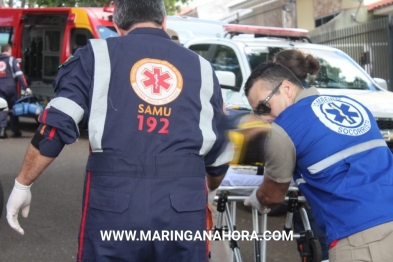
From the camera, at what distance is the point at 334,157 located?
9.80 ft

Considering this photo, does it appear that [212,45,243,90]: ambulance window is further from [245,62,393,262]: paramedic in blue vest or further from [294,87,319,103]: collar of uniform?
[245,62,393,262]: paramedic in blue vest

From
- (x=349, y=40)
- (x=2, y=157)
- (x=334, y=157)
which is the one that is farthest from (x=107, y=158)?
(x=349, y=40)

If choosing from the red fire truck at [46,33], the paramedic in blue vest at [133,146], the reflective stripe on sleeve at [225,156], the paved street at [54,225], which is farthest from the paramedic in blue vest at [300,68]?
the red fire truck at [46,33]

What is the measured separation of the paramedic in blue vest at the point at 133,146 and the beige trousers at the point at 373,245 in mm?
633

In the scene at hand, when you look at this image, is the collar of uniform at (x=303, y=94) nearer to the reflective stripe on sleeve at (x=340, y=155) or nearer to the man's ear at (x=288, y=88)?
the man's ear at (x=288, y=88)

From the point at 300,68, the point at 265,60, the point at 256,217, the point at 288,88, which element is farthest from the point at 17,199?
the point at 265,60

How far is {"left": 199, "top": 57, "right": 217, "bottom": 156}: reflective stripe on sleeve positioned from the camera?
3020 mm

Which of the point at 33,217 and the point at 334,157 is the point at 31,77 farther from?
the point at 334,157

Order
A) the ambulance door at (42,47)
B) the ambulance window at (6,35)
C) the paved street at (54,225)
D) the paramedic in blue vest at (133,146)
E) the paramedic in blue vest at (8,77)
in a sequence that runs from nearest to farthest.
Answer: the paramedic in blue vest at (133,146), the paved street at (54,225), the paramedic in blue vest at (8,77), the ambulance window at (6,35), the ambulance door at (42,47)

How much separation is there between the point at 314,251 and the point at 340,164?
1.70 m

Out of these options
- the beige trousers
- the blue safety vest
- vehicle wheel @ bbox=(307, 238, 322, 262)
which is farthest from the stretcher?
the beige trousers

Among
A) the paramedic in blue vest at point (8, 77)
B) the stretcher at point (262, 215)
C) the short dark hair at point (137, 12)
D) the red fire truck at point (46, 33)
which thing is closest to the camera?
the short dark hair at point (137, 12)

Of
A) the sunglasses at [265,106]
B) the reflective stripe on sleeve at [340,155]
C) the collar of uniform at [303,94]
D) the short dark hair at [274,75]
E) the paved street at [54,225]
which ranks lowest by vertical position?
the paved street at [54,225]

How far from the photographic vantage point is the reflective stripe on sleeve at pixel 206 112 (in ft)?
9.91
